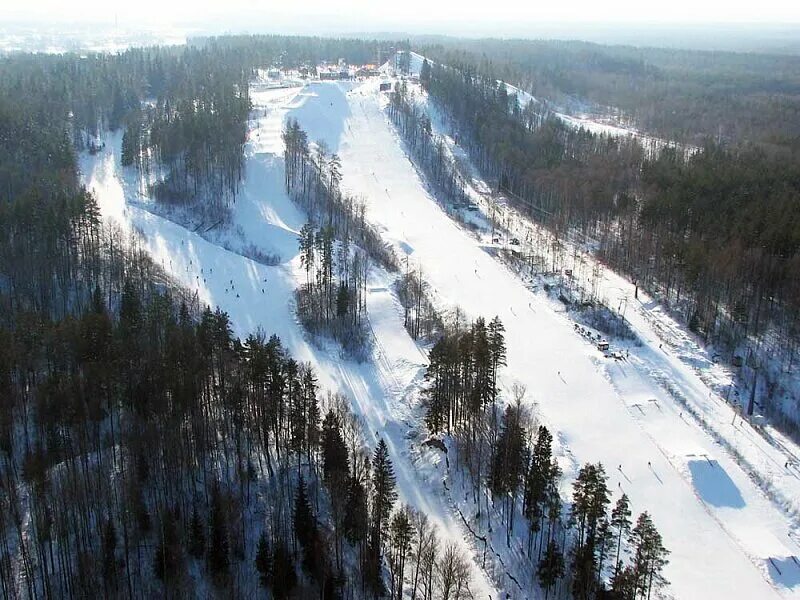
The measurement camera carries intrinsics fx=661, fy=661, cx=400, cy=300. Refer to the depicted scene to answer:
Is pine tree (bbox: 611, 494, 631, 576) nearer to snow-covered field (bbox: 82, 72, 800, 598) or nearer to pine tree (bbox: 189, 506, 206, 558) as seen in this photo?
snow-covered field (bbox: 82, 72, 800, 598)

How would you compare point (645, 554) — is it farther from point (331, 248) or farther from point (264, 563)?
point (331, 248)

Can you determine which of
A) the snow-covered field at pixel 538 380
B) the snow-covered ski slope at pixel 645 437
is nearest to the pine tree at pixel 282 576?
the snow-covered field at pixel 538 380

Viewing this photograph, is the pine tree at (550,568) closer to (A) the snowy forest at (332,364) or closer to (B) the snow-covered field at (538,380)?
(A) the snowy forest at (332,364)

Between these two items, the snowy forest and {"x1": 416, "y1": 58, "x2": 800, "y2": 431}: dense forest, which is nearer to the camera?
the snowy forest

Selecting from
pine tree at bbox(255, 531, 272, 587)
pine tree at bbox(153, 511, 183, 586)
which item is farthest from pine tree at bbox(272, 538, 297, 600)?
pine tree at bbox(153, 511, 183, 586)

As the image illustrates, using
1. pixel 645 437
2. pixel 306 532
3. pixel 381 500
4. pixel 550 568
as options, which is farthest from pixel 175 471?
pixel 645 437

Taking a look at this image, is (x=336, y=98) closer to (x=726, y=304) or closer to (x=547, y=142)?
(x=547, y=142)
